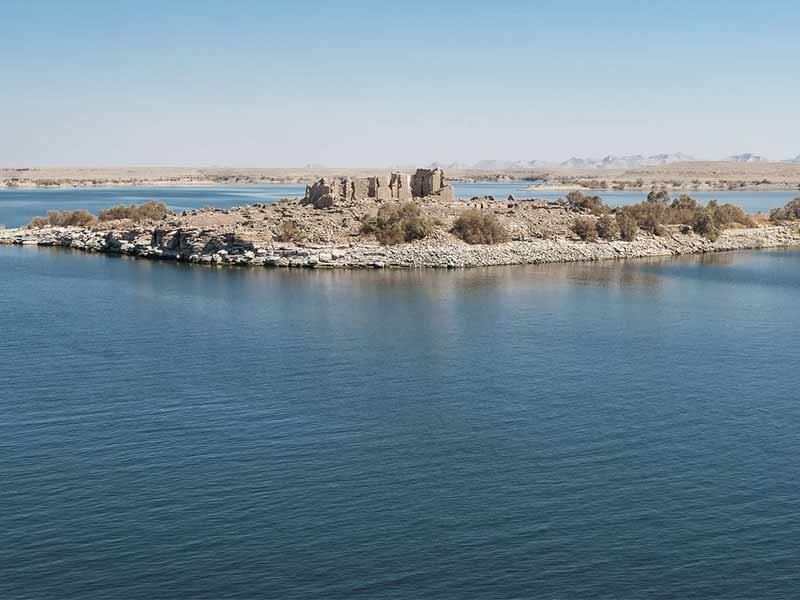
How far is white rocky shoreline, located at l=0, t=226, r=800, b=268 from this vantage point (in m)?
71.2

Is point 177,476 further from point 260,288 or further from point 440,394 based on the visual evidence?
point 260,288

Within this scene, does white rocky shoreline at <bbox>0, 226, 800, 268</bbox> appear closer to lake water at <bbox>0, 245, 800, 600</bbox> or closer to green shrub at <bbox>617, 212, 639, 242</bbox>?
green shrub at <bbox>617, 212, 639, 242</bbox>

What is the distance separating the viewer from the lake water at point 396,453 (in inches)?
803

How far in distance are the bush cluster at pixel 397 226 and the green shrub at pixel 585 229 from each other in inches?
557

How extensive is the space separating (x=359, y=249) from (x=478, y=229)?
1140cm

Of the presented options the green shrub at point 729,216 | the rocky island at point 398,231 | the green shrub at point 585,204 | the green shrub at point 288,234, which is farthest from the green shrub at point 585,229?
the green shrub at point 288,234

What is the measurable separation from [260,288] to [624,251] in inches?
1420

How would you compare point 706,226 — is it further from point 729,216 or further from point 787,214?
point 787,214

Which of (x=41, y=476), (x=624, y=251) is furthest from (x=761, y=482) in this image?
(x=624, y=251)

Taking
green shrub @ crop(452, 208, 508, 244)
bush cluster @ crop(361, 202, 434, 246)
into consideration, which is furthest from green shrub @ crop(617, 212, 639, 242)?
bush cluster @ crop(361, 202, 434, 246)

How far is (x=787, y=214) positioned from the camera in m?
106

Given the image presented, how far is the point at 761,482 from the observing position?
2519 cm

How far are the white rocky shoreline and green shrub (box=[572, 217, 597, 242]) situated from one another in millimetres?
1210

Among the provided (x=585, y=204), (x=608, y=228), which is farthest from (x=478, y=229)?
(x=585, y=204)
